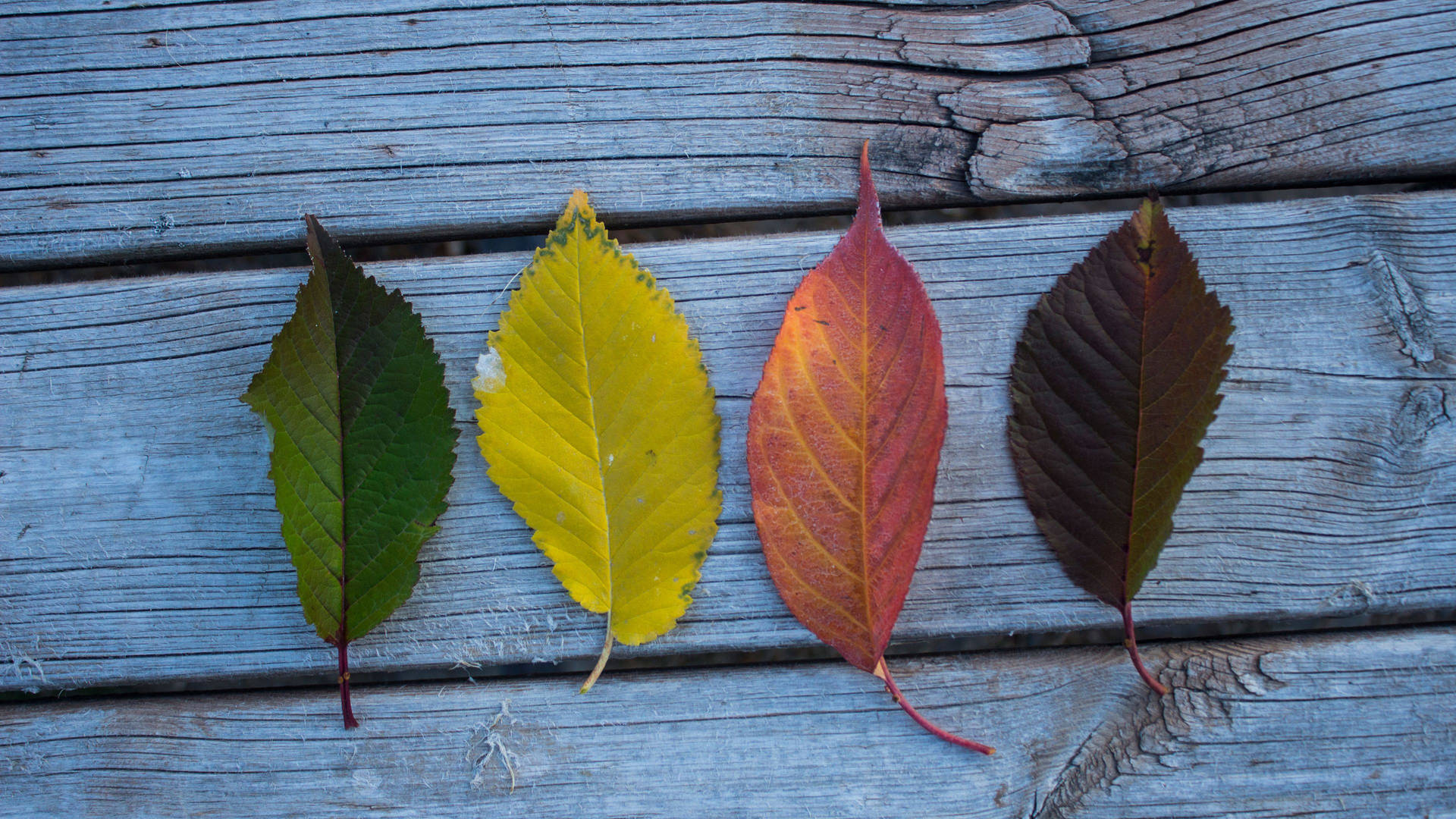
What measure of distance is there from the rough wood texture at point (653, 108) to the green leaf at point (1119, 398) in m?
0.14

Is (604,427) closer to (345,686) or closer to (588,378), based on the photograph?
(588,378)

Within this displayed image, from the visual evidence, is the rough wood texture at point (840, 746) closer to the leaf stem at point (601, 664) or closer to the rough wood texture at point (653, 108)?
the leaf stem at point (601, 664)

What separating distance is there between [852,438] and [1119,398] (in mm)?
266

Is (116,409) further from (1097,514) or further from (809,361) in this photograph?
(1097,514)

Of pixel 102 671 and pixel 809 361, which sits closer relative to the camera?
pixel 809 361

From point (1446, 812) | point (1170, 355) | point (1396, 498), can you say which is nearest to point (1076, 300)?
point (1170, 355)

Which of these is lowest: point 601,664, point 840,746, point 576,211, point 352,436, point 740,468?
point 840,746

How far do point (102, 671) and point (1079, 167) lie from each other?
3.98 feet

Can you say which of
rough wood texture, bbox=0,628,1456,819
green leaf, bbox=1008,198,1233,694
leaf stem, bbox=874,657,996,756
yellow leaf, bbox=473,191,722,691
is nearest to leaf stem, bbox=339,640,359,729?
rough wood texture, bbox=0,628,1456,819

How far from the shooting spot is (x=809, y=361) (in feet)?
2.48

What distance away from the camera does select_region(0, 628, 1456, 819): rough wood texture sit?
0.83 meters

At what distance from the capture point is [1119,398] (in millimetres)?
767

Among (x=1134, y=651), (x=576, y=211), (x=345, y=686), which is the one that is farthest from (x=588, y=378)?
(x=1134, y=651)

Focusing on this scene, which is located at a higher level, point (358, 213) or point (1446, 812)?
point (358, 213)
